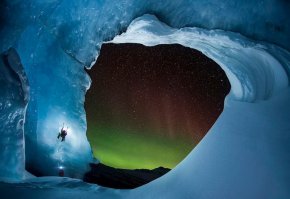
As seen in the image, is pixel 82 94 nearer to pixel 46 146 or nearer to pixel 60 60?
pixel 60 60

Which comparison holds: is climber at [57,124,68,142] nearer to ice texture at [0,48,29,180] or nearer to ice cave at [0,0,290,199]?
ice cave at [0,0,290,199]

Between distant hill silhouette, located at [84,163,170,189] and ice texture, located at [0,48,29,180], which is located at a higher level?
ice texture, located at [0,48,29,180]

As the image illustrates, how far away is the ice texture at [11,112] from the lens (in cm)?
533

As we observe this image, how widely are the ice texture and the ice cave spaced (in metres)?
0.02

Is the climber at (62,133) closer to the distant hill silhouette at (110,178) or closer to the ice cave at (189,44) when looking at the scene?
the ice cave at (189,44)

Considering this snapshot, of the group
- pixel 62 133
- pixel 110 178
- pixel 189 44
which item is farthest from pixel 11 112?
pixel 189 44

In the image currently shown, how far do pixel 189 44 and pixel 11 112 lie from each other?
3.48 meters

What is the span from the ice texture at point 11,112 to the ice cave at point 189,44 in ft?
0.06

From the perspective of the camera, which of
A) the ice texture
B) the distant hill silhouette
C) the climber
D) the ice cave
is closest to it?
the ice cave

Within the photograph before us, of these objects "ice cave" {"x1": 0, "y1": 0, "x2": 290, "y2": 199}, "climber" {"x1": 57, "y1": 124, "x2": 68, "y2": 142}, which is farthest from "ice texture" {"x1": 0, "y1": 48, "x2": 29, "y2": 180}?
"climber" {"x1": 57, "y1": 124, "x2": 68, "y2": 142}

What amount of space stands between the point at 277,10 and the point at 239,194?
2273 millimetres

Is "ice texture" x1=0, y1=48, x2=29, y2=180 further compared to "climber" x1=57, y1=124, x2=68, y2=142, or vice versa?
"climber" x1=57, y1=124, x2=68, y2=142

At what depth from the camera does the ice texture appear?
17.5ft

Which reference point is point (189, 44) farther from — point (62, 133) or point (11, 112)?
point (62, 133)
